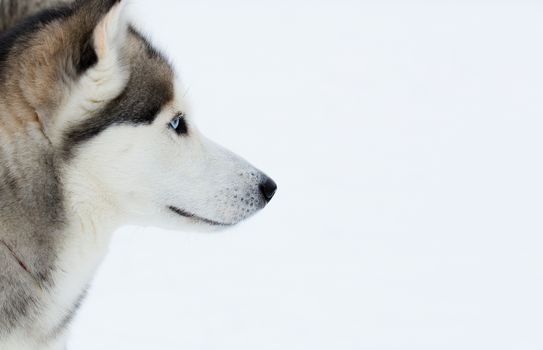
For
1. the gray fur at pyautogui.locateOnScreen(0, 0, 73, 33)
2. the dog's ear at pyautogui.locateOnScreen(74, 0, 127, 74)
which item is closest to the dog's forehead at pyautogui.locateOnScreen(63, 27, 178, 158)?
the dog's ear at pyautogui.locateOnScreen(74, 0, 127, 74)

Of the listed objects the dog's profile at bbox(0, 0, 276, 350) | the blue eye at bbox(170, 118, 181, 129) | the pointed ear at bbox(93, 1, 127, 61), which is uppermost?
the pointed ear at bbox(93, 1, 127, 61)

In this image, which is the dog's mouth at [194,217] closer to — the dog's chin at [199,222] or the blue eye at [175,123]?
the dog's chin at [199,222]

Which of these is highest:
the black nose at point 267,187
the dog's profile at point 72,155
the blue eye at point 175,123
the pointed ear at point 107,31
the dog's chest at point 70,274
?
the pointed ear at point 107,31

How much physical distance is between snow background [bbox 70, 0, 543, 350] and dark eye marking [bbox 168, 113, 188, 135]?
23cm

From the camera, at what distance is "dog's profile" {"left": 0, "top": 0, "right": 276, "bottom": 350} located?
2.53 metres

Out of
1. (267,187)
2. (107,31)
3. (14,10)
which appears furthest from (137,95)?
A: (14,10)

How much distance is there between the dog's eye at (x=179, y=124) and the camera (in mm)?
2734

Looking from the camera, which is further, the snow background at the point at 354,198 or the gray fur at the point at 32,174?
the snow background at the point at 354,198

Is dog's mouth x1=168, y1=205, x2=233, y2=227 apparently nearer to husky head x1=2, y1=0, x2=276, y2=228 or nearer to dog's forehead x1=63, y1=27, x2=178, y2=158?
husky head x1=2, y1=0, x2=276, y2=228

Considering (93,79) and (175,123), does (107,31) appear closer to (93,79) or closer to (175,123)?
(93,79)

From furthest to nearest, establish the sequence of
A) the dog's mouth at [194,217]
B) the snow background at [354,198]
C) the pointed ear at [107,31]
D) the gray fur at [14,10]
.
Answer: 1. the snow background at [354,198]
2. the gray fur at [14,10]
3. the dog's mouth at [194,217]
4. the pointed ear at [107,31]

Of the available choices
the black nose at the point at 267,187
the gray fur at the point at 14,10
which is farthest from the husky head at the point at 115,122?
the gray fur at the point at 14,10

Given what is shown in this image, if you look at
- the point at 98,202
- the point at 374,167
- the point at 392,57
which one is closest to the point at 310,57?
the point at 392,57

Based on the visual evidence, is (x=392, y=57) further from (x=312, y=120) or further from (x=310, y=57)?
(x=312, y=120)
